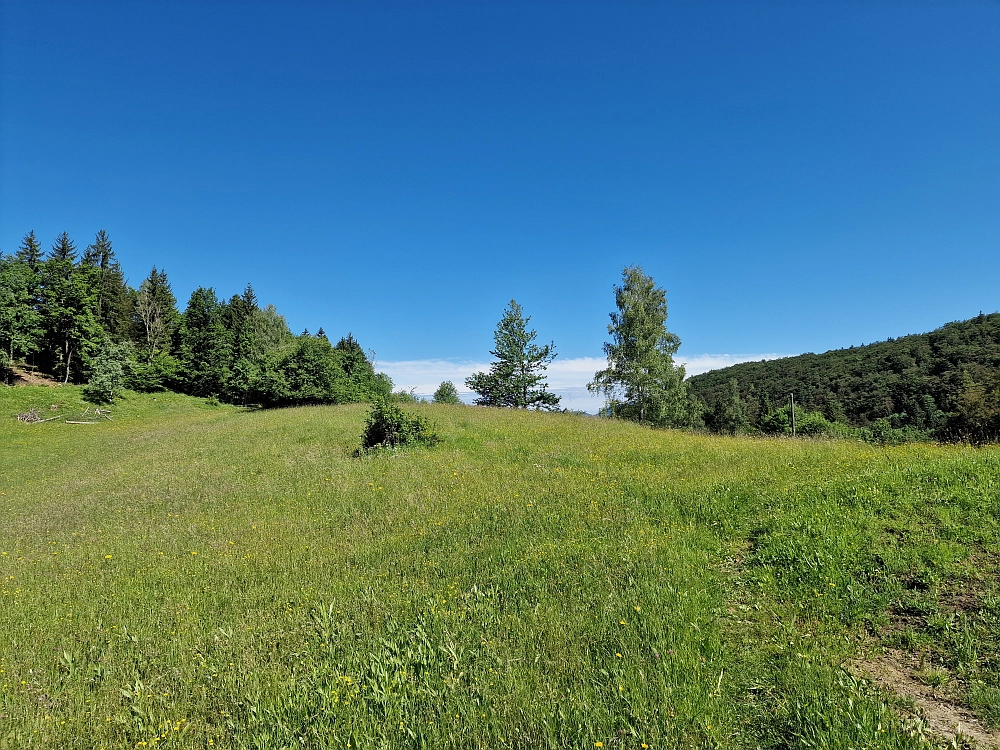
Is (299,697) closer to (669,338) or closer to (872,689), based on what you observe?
(872,689)

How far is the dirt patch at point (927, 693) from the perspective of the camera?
317 cm

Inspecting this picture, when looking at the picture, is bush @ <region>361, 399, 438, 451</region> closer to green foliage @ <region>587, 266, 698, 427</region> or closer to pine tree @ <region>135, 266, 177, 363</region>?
green foliage @ <region>587, 266, 698, 427</region>

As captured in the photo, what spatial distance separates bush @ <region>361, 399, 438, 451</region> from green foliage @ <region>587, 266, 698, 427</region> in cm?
2041

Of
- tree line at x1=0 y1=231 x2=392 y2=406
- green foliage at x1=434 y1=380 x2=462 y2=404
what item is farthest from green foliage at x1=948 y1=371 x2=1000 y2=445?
green foliage at x1=434 y1=380 x2=462 y2=404

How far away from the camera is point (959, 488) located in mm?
6762

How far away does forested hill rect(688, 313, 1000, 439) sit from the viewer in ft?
195

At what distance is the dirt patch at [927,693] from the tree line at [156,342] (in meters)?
27.7

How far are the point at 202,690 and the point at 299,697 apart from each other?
3.39ft

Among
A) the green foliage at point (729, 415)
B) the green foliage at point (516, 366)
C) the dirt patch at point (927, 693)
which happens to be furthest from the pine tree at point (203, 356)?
the green foliage at point (729, 415)

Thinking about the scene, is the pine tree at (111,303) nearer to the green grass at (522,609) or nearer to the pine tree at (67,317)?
the pine tree at (67,317)

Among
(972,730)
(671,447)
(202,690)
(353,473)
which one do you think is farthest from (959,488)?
(353,473)

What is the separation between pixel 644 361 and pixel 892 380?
2648 inches

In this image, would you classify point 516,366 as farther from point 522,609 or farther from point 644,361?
point 522,609

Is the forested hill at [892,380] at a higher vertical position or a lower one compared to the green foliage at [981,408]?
higher
